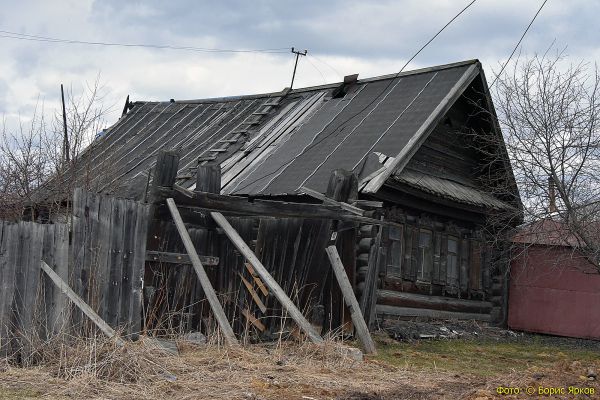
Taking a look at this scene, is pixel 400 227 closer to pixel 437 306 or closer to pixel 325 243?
pixel 437 306

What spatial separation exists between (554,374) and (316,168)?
21.1ft

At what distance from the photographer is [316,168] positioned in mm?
14086

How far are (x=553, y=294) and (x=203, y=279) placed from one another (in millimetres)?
10639

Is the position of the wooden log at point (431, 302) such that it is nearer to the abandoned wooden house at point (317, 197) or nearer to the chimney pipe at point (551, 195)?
the abandoned wooden house at point (317, 197)

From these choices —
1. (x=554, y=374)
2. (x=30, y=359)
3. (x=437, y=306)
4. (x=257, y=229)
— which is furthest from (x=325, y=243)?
(x=437, y=306)

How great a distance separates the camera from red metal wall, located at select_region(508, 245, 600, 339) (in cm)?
1645

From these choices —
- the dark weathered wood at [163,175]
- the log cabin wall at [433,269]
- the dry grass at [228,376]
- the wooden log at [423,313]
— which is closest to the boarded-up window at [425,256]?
the log cabin wall at [433,269]

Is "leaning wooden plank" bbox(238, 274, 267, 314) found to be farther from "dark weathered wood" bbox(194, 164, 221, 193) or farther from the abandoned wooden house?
"dark weathered wood" bbox(194, 164, 221, 193)

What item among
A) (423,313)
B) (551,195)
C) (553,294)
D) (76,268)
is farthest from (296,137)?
(76,268)

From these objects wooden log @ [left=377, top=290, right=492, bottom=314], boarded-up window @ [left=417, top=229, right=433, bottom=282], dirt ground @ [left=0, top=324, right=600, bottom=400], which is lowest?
dirt ground @ [left=0, top=324, right=600, bottom=400]

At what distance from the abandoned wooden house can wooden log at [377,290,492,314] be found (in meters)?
0.04

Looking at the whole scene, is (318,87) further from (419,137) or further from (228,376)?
(228,376)

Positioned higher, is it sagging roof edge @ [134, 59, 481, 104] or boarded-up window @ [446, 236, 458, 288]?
sagging roof edge @ [134, 59, 481, 104]

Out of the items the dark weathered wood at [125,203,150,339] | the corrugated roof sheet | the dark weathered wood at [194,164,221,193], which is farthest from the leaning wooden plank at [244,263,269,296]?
the corrugated roof sheet
